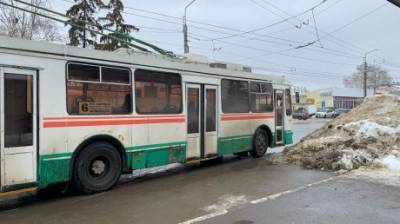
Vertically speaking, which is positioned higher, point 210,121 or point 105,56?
point 105,56

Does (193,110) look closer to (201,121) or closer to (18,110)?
(201,121)

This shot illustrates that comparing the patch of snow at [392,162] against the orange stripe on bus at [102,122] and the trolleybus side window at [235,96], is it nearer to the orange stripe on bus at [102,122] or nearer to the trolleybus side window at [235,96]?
the trolleybus side window at [235,96]

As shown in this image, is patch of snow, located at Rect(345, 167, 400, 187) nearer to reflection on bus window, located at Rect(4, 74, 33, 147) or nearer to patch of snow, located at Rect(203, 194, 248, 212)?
patch of snow, located at Rect(203, 194, 248, 212)

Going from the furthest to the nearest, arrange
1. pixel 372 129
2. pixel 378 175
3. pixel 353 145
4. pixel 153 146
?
pixel 372 129 → pixel 353 145 → pixel 378 175 → pixel 153 146

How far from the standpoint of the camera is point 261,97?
14789mm

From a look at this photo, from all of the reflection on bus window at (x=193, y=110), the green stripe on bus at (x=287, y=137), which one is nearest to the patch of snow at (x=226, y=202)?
the reflection on bus window at (x=193, y=110)

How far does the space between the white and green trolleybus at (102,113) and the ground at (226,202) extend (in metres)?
0.57

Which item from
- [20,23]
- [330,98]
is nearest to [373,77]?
[330,98]

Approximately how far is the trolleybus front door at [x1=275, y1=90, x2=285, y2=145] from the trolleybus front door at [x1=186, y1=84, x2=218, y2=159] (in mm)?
3780

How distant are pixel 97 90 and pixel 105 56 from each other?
72 cm

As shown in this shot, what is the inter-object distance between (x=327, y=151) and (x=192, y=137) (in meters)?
3.96

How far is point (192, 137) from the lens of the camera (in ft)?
38.3

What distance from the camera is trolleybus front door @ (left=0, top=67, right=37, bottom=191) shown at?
24.8 ft

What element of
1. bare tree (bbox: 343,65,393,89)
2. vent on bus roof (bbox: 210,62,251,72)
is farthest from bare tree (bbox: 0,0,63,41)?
bare tree (bbox: 343,65,393,89)
